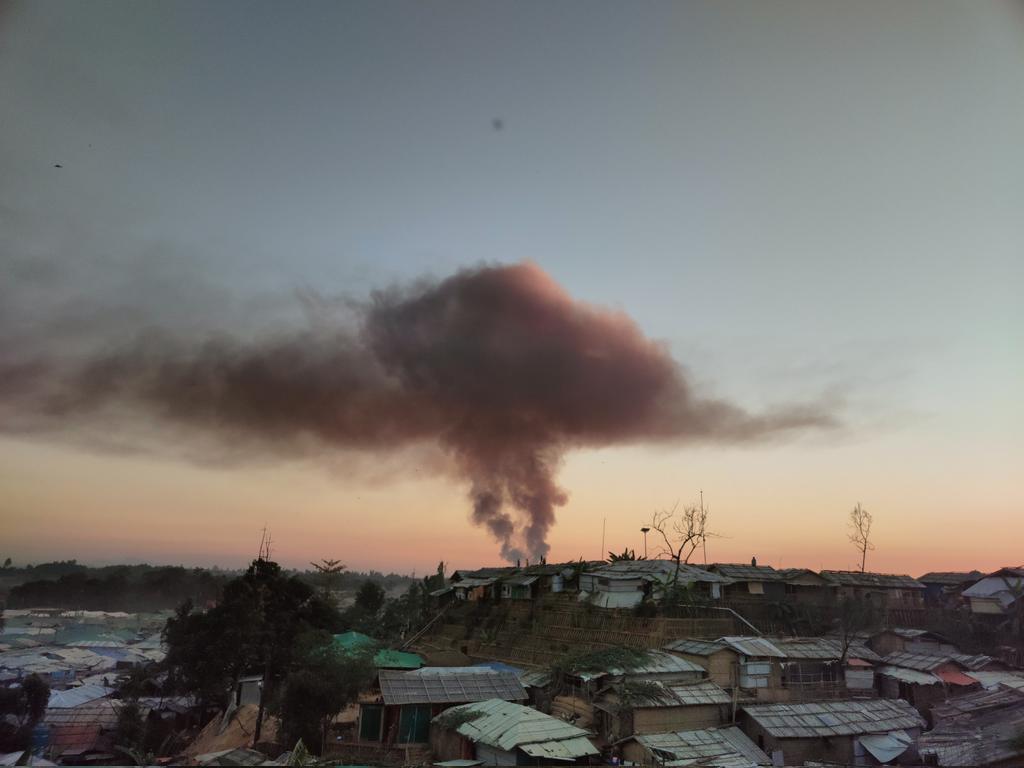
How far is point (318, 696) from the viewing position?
29047 millimetres

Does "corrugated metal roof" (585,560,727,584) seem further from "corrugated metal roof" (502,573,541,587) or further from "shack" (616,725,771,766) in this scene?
"shack" (616,725,771,766)

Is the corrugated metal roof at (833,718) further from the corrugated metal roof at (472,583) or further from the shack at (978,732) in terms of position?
the corrugated metal roof at (472,583)

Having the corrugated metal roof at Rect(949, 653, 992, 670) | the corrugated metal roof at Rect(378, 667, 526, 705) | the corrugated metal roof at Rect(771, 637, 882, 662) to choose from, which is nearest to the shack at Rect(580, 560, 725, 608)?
the corrugated metal roof at Rect(771, 637, 882, 662)

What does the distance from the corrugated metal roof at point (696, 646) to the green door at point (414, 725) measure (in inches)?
523

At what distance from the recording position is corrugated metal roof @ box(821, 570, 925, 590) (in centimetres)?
4812

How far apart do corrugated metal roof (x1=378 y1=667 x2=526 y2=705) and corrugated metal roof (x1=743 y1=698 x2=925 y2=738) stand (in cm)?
1173

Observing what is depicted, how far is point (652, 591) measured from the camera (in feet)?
136

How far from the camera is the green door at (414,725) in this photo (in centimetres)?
2980

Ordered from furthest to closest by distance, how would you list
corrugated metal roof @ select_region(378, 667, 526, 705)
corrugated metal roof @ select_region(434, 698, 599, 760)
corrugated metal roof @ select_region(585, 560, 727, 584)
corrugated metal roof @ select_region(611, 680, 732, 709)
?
corrugated metal roof @ select_region(585, 560, 727, 584)
corrugated metal roof @ select_region(378, 667, 526, 705)
corrugated metal roof @ select_region(611, 680, 732, 709)
corrugated metal roof @ select_region(434, 698, 599, 760)

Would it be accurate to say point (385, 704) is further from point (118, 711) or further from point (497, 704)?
point (118, 711)

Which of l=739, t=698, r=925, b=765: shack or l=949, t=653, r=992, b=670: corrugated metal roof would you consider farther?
l=949, t=653, r=992, b=670: corrugated metal roof

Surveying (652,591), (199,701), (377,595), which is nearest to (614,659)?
(652,591)

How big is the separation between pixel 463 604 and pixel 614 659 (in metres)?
27.1

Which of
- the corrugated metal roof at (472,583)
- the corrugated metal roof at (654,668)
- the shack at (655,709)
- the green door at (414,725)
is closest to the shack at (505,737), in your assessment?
the green door at (414,725)
